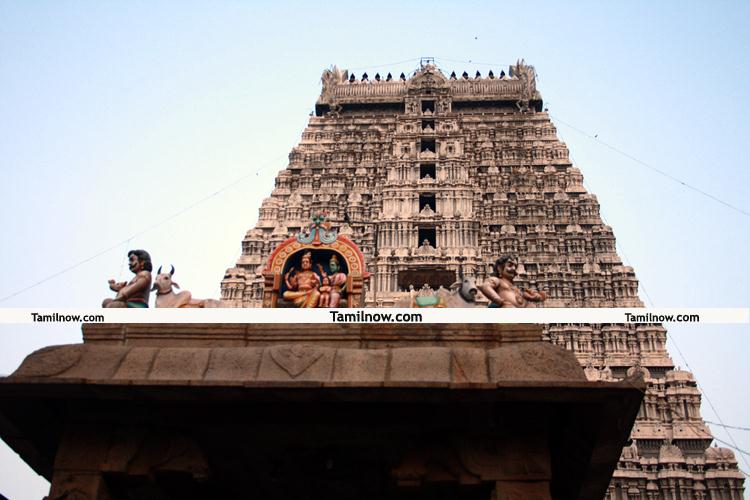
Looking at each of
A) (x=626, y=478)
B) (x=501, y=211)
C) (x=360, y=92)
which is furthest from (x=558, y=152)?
(x=626, y=478)

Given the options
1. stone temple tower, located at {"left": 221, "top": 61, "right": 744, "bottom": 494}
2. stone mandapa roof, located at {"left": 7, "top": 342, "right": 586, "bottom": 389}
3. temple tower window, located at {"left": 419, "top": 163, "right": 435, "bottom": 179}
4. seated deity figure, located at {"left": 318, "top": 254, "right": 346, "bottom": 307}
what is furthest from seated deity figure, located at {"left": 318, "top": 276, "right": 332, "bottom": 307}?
temple tower window, located at {"left": 419, "top": 163, "right": 435, "bottom": 179}

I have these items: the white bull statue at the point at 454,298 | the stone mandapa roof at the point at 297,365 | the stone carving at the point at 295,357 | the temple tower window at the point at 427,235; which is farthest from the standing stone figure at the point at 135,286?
the temple tower window at the point at 427,235

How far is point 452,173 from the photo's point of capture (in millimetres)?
49750

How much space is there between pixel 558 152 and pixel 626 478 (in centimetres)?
2426

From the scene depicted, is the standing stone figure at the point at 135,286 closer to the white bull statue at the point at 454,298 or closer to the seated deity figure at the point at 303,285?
the seated deity figure at the point at 303,285

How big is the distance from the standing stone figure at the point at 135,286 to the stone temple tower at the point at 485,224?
28.0 m

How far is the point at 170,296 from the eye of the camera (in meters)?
13.5

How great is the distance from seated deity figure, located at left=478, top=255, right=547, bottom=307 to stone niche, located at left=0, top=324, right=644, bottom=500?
1240 mm

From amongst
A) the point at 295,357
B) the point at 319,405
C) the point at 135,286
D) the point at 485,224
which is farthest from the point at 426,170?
the point at 295,357

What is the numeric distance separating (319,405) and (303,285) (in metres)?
3.14

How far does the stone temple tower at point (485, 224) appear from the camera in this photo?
37.9 metres

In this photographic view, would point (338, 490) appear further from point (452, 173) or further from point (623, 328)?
point (452, 173)

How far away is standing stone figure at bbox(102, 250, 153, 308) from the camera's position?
1312 cm

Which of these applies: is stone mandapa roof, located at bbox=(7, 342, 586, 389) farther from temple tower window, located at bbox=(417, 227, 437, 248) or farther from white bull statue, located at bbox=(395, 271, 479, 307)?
temple tower window, located at bbox=(417, 227, 437, 248)
